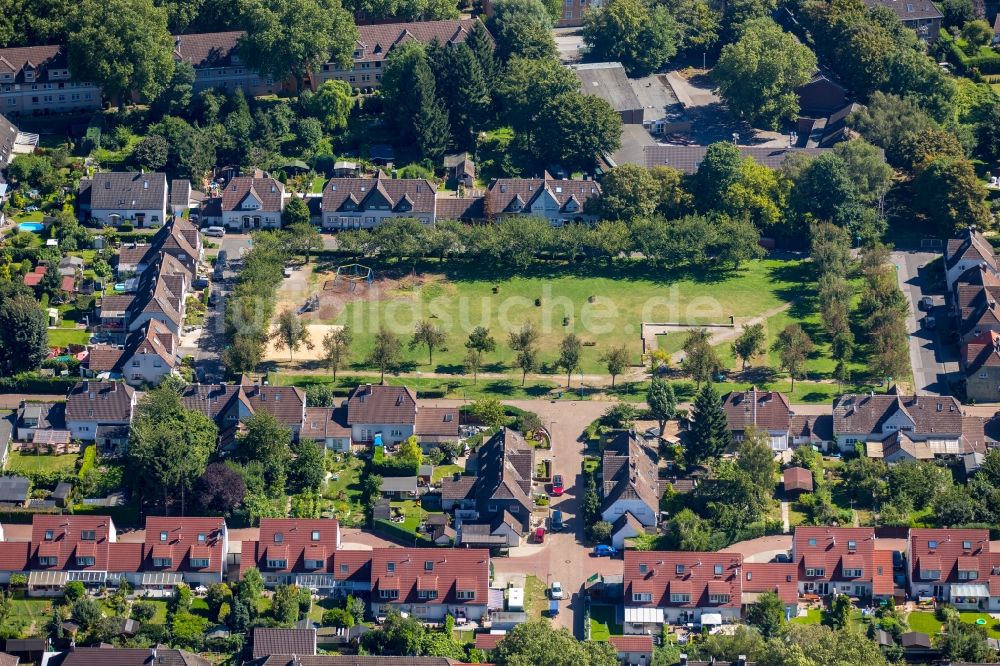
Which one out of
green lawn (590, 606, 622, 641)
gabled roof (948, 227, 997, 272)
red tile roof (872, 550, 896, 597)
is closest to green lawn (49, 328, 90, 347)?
green lawn (590, 606, 622, 641)

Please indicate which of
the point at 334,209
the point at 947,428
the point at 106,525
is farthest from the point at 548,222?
the point at 106,525

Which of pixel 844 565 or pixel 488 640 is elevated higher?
pixel 844 565

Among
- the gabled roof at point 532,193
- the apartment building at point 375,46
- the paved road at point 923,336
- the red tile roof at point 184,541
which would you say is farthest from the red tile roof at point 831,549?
the apartment building at point 375,46

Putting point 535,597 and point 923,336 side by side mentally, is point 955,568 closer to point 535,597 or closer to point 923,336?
point 535,597

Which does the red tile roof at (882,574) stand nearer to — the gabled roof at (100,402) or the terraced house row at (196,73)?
the gabled roof at (100,402)

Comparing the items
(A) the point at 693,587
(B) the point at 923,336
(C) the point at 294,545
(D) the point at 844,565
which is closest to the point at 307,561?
(C) the point at 294,545

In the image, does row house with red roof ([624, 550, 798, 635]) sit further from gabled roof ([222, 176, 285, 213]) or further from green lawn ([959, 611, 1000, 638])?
gabled roof ([222, 176, 285, 213])
